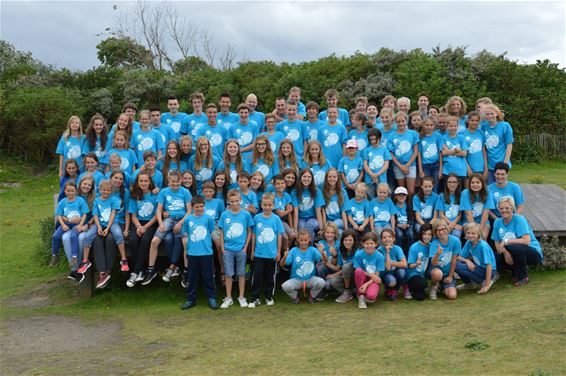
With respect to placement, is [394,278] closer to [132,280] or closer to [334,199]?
[334,199]

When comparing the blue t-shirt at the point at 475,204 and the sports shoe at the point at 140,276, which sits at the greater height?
the blue t-shirt at the point at 475,204

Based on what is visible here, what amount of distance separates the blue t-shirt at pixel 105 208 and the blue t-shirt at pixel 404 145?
4397 mm

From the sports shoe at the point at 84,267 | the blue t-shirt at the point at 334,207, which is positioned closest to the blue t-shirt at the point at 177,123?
the sports shoe at the point at 84,267

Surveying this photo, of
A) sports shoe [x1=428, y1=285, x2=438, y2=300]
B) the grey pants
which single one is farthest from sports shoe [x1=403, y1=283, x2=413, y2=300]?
the grey pants

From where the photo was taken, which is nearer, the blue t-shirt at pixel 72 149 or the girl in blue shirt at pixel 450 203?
the girl in blue shirt at pixel 450 203

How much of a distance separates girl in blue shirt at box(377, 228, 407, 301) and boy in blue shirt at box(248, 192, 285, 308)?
1442 mm

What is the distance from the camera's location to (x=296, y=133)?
984 centimetres

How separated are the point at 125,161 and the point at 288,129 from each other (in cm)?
276

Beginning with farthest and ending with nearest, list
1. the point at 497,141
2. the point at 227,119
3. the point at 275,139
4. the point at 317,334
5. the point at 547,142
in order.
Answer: the point at 547,142
the point at 227,119
the point at 275,139
the point at 497,141
the point at 317,334

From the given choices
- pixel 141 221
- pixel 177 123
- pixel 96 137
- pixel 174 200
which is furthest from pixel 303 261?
pixel 96 137

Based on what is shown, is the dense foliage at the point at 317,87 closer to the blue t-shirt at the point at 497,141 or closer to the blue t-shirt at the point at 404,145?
the blue t-shirt at the point at 497,141

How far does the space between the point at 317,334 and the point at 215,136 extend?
440 centimetres

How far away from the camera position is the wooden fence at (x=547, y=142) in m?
23.5

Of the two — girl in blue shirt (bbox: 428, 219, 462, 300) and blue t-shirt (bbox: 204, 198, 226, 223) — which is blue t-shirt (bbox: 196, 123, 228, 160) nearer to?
blue t-shirt (bbox: 204, 198, 226, 223)
